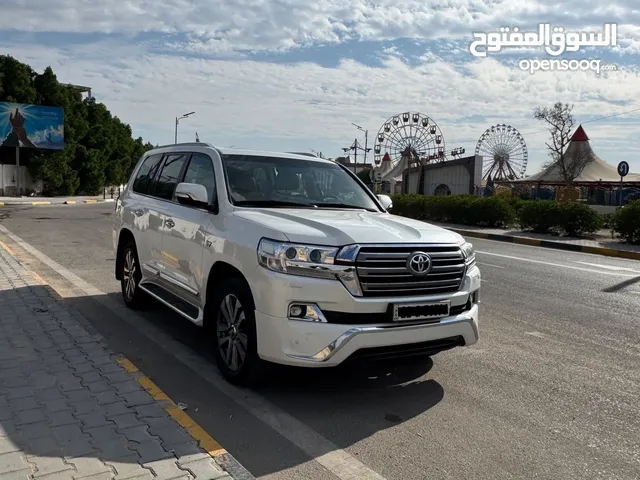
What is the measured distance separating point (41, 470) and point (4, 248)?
1056 centimetres

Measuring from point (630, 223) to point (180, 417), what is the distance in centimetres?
1583

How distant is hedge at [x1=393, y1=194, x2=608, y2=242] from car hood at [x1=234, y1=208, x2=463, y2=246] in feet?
46.2

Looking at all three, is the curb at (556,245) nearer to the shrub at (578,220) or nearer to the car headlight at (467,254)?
the shrub at (578,220)

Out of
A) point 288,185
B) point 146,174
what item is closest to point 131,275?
point 146,174

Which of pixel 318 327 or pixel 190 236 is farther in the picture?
pixel 190 236

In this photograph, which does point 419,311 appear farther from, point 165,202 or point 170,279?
point 165,202

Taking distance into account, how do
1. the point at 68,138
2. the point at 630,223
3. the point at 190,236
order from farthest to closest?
the point at 68,138 → the point at 630,223 → the point at 190,236

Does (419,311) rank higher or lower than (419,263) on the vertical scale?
lower

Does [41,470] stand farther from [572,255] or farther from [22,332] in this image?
[572,255]

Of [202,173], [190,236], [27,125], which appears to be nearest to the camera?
[190,236]

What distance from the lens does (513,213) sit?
21844 millimetres

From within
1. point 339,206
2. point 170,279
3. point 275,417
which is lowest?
point 275,417

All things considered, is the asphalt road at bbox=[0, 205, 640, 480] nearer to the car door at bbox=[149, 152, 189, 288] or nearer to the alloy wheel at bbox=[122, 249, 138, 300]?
the alloy wheel at bbox=[122, 249, 138, 300]

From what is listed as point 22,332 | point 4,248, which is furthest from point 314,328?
point 4,248
